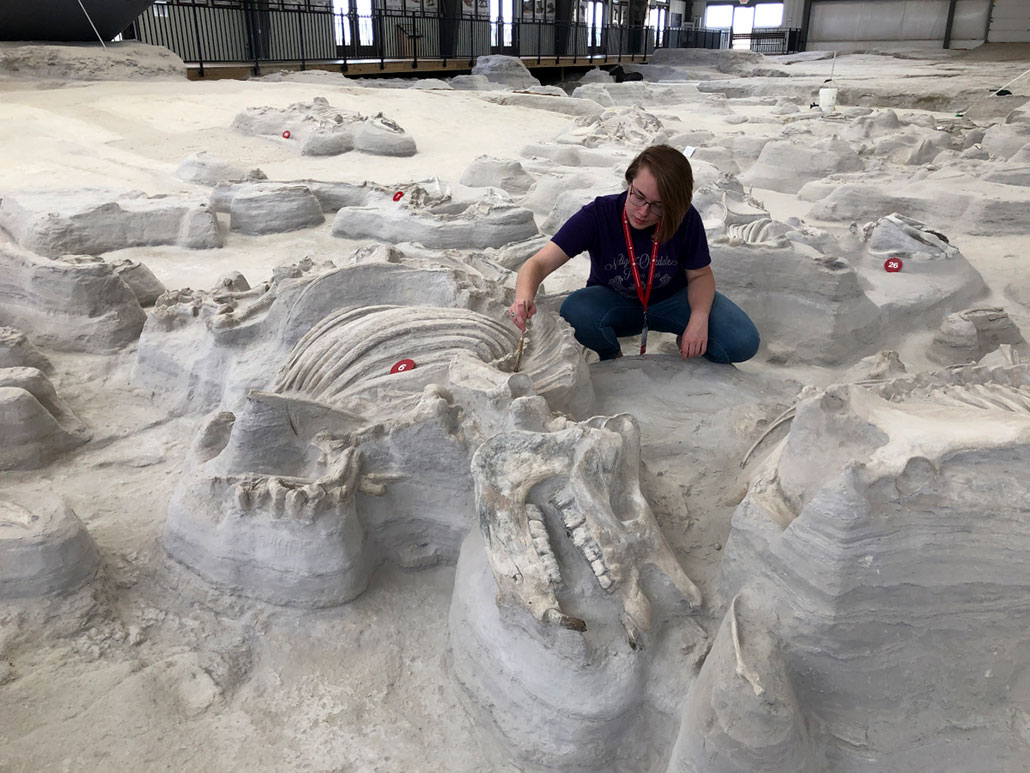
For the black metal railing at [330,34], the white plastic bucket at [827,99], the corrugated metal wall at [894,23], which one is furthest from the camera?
the corrugated metal wall at [894,23]

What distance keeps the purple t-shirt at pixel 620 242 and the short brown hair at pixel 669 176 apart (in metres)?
0.23

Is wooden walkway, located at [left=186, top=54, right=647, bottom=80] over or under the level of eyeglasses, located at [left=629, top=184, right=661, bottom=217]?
over

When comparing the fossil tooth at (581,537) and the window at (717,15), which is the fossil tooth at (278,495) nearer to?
the fossil tooth at (581,537)

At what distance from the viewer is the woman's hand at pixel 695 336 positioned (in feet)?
9.14

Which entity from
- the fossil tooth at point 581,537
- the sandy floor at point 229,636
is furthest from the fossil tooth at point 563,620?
the sandy floor at point 229,636

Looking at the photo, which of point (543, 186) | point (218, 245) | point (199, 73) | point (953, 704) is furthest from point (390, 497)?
point (199, 73)

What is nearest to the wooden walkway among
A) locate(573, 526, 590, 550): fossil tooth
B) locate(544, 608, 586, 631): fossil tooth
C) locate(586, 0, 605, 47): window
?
locate(586, 0, 605, 47): window

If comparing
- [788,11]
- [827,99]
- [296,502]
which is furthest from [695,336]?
[788,11]

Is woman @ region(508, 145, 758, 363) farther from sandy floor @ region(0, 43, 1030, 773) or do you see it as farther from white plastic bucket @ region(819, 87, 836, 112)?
white plastic bucket @ region(819, 87, 836, 112)

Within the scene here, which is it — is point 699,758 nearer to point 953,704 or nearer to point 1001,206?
point 953,704

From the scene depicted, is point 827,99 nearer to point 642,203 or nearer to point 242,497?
point 642,203

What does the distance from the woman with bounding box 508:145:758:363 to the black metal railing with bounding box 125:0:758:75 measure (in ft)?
34.6

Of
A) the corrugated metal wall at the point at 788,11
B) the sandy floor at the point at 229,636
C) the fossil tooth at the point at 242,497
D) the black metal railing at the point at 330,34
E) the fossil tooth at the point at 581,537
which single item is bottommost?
the sandy floor at the point at 229,636

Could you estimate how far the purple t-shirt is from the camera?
2.73m
